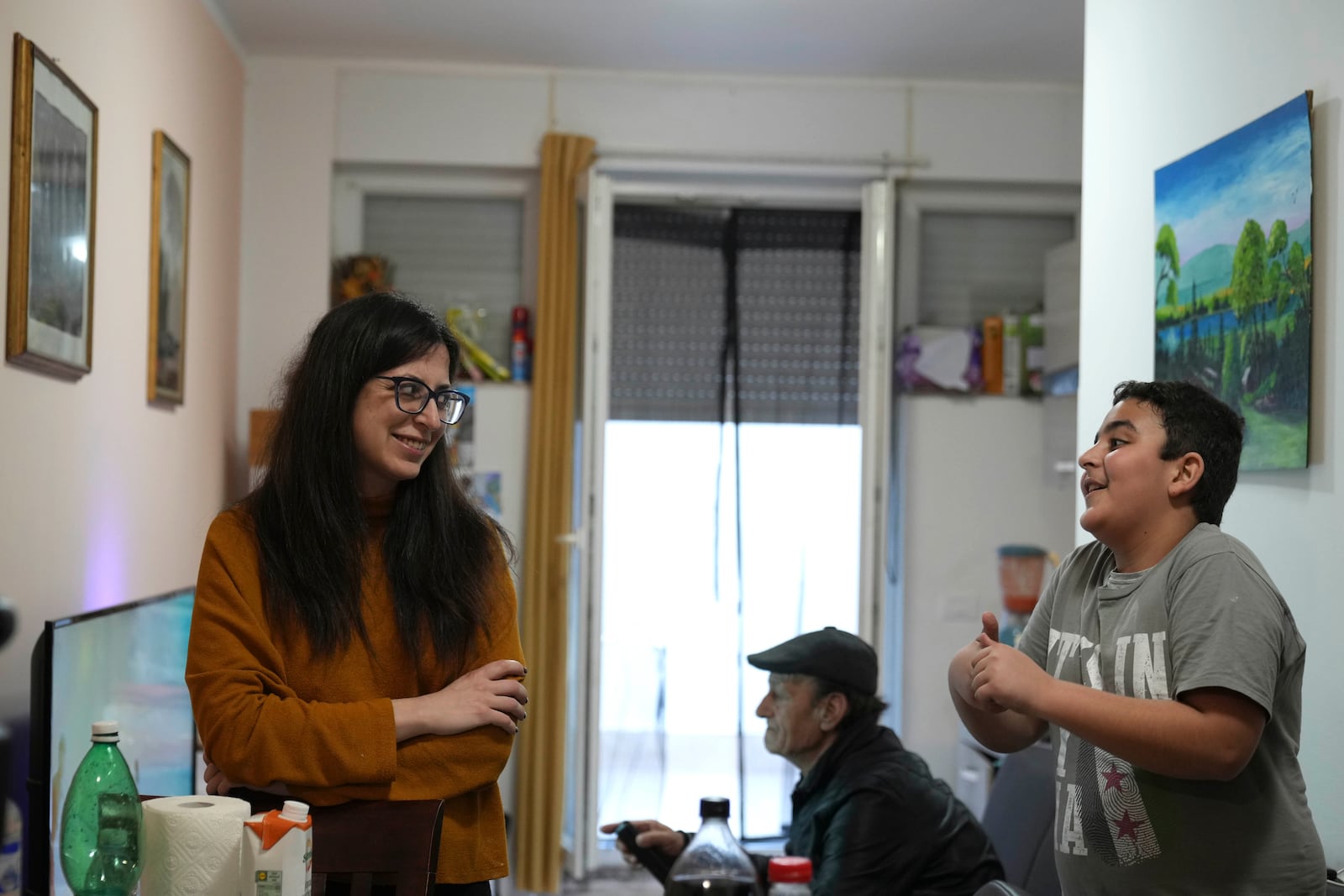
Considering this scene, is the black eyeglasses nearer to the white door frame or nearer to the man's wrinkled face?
the man's wrinkled face

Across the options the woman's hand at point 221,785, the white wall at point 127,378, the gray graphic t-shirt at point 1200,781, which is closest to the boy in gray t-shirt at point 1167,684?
the gray graphic t-shirt at point 1200,781

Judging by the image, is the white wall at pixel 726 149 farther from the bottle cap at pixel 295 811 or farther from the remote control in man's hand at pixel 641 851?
the bottle cap at pixel 295 811

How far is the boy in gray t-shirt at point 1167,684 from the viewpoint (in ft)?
4.44

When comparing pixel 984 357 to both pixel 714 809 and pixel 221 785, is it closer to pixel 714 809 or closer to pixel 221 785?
pixel 714 809

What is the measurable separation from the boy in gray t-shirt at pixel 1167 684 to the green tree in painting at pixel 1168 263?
786mm

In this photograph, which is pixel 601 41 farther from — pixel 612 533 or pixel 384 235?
pixel 612 533

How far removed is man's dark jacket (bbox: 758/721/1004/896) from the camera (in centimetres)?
226

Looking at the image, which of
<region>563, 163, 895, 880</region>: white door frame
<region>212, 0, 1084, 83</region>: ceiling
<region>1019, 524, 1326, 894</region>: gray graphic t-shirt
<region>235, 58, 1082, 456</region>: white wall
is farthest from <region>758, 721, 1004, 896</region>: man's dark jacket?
<region>235, 58, 1082, 456</region>: white wall

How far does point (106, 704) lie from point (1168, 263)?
7.09 feet

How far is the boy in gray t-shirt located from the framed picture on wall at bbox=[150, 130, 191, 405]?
2503mm

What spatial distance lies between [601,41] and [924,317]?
1615 millimetres

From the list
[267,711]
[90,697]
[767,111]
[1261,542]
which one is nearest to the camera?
[267,711]

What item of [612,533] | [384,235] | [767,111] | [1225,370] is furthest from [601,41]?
[1225,370]

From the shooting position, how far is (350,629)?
1.53 metres
